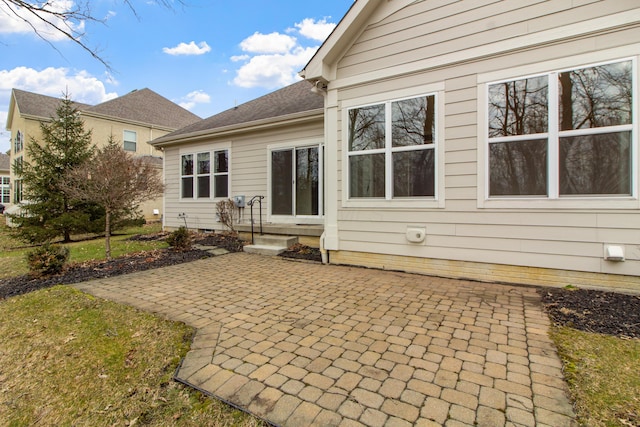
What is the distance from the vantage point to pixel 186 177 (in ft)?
35.0

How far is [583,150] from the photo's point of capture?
405 centimetres

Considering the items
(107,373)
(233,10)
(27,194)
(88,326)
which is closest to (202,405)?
(107,373)

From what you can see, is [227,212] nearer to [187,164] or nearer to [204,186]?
[204,186]

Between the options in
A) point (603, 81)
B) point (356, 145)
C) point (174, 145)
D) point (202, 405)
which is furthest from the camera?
point (174, 145)

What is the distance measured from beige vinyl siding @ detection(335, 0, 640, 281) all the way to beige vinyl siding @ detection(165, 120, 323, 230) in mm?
2581

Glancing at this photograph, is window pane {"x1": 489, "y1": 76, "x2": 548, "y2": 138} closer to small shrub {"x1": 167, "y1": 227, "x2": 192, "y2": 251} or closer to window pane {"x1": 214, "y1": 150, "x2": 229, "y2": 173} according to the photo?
small shrub {"x1": 167, "y1": 227, "x2": 192, "y2": 251}

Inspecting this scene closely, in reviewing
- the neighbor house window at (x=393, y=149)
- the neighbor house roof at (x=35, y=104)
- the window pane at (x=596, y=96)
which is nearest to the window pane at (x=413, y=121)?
the neighbor house window at (x=393, y=149)

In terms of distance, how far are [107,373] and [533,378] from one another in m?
3.14

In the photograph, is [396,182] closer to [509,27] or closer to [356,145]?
[356,145]

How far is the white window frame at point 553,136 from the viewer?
3807 millimetres

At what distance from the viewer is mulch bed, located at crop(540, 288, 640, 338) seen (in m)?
3.06

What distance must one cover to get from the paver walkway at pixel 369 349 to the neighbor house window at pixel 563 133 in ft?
5.04

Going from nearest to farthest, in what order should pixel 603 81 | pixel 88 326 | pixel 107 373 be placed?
pixel 107 373
pixel 88 326
pixel 603 81

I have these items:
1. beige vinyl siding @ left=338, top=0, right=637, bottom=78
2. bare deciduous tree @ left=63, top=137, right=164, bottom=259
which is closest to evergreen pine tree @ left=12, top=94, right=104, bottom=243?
bare deciduous tree @ left=63, top=137, right=164, bottom=259
